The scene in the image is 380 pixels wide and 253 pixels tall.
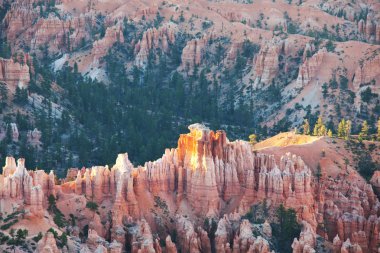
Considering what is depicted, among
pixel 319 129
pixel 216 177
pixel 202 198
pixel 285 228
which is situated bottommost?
pixel 285 228

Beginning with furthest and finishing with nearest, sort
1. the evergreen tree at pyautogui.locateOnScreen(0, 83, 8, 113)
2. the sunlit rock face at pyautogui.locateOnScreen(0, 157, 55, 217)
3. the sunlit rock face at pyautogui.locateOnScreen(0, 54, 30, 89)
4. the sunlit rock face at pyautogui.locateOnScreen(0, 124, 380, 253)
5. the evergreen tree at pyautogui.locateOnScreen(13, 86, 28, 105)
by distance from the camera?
the sunlit rock face at pyautogui.locateOnScreen(0, 54, 30, 89) → the evergreen tree at pyautogui.locateOnScreen(13, 86, 28, 105) → the evergreen tree at pyautogui.locateOnScreen(0, 83, 8, 113) → the sunlit rock face at pyautogui.locateOnScreen(0, 124, 380, 253) → the sunlit rock face at pyautogui.locateOnScreen(0, 157, 55, 217)

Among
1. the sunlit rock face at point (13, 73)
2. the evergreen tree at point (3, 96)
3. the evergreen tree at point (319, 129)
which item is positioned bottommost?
the evergreen tree at point (319, 129)

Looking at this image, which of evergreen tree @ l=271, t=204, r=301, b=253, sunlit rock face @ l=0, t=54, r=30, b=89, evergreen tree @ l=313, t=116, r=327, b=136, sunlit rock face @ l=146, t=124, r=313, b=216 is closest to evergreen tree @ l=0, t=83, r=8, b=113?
sunlit rock face @ l=0, t=54, r=30, b=89

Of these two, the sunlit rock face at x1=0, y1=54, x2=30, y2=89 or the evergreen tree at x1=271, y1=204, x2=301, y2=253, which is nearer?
the evergreen tree at x1=271, y1=204, x2=301, y2=253

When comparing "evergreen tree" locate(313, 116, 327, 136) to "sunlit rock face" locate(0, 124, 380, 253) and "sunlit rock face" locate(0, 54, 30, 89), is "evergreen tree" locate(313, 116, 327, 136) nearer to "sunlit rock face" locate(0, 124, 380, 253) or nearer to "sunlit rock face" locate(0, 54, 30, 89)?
"sunlit rock face" locate(0, 124, 380, 253)

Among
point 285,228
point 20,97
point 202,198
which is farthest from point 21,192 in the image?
point 20,97

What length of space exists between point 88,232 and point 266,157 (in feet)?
73.1

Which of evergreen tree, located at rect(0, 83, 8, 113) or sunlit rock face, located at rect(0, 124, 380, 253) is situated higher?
evergreen tree, located at rect(0, 83, 8, 113)

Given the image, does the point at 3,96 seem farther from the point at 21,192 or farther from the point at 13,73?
the point at 21,192

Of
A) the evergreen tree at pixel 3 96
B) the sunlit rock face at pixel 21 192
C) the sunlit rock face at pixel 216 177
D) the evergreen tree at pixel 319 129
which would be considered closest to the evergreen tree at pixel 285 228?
the sunlit rock face at pixel 216 177

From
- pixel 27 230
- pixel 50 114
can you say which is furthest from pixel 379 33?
pixel 27 230

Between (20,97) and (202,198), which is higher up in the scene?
(20,97)

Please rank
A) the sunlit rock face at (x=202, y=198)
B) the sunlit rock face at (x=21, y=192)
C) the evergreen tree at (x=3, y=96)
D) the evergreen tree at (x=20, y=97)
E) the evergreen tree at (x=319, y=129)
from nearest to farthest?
the sunlit rock face at (x=21, y=192), the sunlit rock face at (x=202, y=198), the evergreen tree at (x=3, y=96), the evergreen tree at (x=319, y=129), the evergreen tree at (x=20, y=97)

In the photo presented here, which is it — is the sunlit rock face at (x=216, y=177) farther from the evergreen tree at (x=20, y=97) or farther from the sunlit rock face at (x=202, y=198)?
the evergreen tree at (x=20, y=97)
